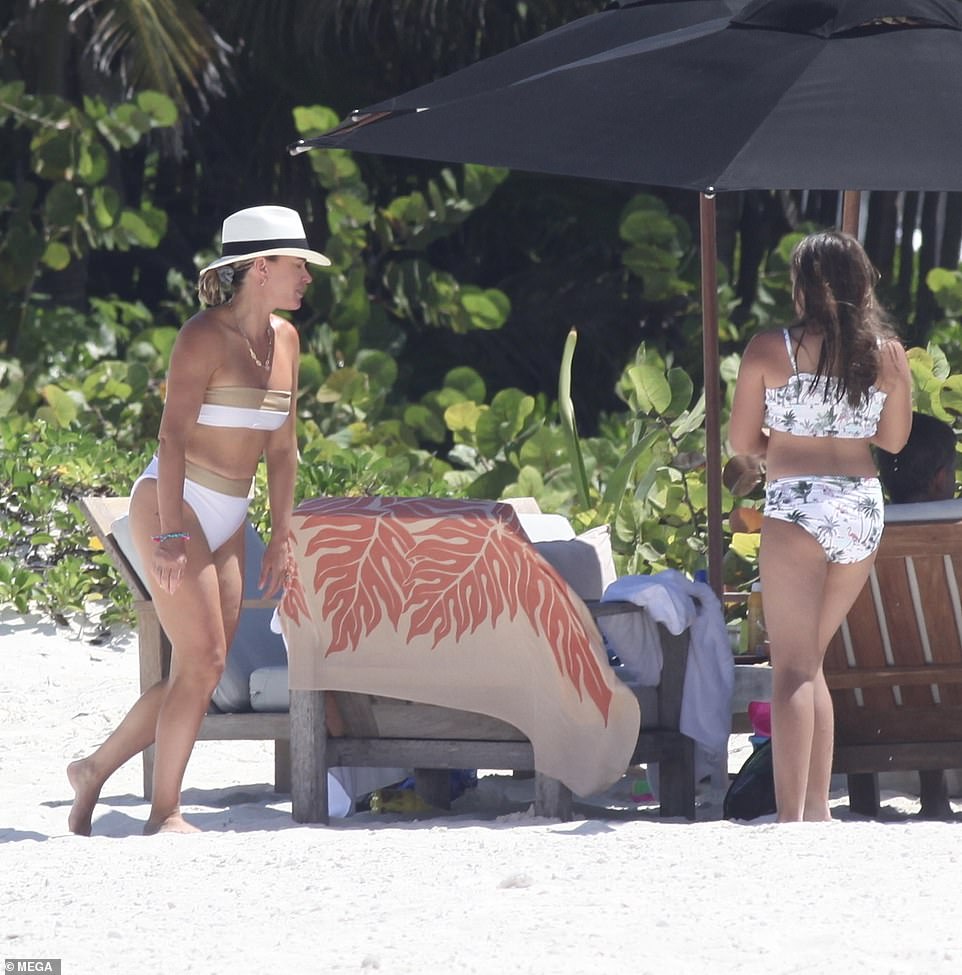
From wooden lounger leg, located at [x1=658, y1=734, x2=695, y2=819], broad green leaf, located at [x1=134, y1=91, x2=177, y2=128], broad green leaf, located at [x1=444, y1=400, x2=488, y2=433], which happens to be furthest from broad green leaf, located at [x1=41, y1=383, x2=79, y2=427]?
wooden lounger leg, located at [x1=658, y1=734, x2=695, y2=819]

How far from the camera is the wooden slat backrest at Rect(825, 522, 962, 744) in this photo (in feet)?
14.2

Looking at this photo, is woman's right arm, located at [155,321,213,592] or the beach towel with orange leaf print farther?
the beach towel with orange leaf print

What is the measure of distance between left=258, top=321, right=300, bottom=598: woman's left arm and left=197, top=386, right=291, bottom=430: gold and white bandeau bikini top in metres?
0.08

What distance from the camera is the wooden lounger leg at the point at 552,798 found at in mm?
4449

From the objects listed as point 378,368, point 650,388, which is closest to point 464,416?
point 650,388

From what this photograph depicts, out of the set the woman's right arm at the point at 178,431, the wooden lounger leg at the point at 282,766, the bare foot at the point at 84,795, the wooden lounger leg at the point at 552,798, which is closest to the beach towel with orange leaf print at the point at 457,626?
the wooden lounger leg at the point at 552,798

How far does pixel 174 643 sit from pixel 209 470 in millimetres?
438

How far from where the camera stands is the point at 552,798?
4461mm

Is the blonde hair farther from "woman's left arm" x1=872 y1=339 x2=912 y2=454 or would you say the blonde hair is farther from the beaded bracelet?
"woman's left arm" x1=872 y1=339 x2=912 y2=454

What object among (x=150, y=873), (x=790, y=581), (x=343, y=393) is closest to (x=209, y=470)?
(x=150, y=873)

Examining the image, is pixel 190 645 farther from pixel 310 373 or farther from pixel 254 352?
pixel 310 373

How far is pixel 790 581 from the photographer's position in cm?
412

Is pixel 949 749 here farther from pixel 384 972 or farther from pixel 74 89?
pixel 74 89

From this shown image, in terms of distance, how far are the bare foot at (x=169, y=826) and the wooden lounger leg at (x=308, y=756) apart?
11.6 inches
